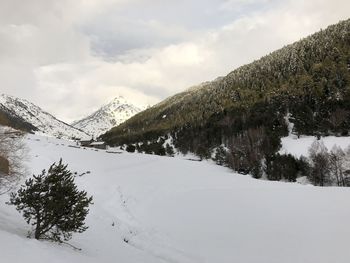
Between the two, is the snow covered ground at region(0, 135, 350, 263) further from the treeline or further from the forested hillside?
the treeline

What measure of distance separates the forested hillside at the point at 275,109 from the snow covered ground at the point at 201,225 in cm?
4196

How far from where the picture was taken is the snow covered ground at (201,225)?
A: 2170cm

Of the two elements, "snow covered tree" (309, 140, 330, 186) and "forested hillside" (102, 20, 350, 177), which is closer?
"snow covered tree" (309, 140, 330, 186)

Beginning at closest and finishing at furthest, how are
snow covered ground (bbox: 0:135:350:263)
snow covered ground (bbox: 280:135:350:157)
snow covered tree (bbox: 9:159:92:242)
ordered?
snow covered tree (bbox: 9:159:92:242) → snow covered ground (bbox: 0:135:350:263) → snow covered ground (bbox: 280:135:350:157)

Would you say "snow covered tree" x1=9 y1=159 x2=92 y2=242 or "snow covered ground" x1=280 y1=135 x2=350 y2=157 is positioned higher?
"snow covered ground" x1=280 y1=135 x2=350 y2=157

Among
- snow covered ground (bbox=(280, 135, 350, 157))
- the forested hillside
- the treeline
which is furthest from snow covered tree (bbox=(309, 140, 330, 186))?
the treeline

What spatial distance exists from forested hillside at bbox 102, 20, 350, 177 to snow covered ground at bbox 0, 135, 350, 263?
4196 cm

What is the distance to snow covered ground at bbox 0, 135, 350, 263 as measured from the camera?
21.7 metres

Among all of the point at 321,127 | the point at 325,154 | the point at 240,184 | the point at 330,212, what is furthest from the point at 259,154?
the point at 330,212

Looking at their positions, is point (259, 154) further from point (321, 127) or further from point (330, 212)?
point (330, 212)

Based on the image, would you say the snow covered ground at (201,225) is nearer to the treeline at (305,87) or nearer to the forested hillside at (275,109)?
the forested hillside at (275,109)

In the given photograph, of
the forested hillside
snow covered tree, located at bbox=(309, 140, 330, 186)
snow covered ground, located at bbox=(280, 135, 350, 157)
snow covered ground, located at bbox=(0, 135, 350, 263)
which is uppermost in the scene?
the forested hillside

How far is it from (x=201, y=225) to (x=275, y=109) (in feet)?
349

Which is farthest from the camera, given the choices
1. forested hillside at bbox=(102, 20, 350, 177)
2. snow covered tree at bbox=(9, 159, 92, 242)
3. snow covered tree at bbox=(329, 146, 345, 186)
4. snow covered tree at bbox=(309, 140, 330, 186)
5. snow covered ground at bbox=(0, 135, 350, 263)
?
forested hillside at bbox=(102, 20, 350, 177)
